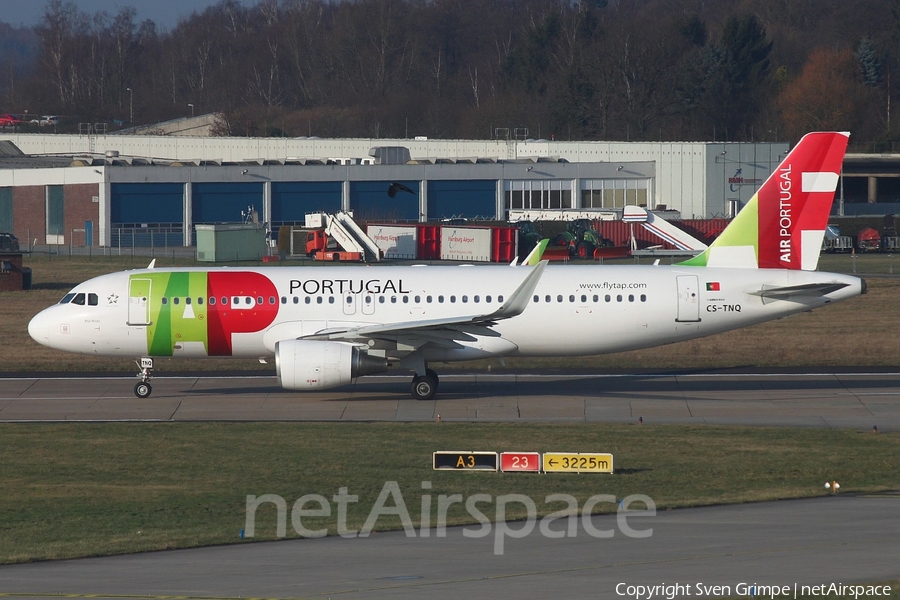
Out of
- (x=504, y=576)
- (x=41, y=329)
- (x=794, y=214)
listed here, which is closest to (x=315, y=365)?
(x=41, y=329)

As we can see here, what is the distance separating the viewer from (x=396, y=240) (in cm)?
7606

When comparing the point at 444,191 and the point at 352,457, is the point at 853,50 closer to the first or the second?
the point at 444,191

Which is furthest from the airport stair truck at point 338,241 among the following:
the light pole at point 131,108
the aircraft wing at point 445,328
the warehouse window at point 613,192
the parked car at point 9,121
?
the light pole at point 131,108

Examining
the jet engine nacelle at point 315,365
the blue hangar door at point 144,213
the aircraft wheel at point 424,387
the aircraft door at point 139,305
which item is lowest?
the aircraft wheel at point 424,387

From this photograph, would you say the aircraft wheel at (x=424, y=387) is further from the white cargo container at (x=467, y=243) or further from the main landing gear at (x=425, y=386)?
the white cargo container at (x=467, y=243)

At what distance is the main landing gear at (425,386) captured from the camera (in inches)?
1201

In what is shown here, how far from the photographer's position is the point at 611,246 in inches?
3103

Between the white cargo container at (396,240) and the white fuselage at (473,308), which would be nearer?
the white fuselage at (473,308)

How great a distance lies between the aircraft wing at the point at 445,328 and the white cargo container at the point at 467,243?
43414 mm

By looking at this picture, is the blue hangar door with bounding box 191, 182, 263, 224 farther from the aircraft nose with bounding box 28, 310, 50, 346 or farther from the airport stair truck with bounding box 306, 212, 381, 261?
the aircraft nose with bounding box 28, 310, 50, 346

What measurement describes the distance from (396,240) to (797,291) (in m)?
48.1

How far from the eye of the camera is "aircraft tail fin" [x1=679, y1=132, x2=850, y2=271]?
30.8 metres

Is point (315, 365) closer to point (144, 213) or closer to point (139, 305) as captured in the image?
point (139, 305)

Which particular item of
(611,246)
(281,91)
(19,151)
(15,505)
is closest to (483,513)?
(15,505)
